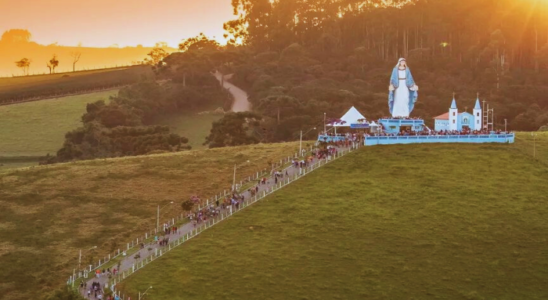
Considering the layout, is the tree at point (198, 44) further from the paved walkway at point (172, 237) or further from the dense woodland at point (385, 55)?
the paved walkway at point (172, 237)

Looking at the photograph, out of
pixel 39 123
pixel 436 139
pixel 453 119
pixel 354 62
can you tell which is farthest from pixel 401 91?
pixel 354 62

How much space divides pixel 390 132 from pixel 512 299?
3376 cm

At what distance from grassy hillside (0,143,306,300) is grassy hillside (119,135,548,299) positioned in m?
9.15

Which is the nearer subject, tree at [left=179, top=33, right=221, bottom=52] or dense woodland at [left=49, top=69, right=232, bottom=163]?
dense woodland at [left=49, top=69, right=232, bottom=163]

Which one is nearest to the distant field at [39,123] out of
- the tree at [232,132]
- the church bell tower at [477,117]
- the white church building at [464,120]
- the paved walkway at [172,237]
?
the tree at [232,132]

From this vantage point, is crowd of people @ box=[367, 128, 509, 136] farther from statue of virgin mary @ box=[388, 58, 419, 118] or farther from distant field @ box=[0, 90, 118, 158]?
distant field @ box=[0, 90, 118, 158]

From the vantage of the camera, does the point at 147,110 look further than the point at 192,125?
Yes

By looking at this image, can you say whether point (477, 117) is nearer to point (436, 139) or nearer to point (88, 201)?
point (436, 139)

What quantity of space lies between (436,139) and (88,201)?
37053 mm

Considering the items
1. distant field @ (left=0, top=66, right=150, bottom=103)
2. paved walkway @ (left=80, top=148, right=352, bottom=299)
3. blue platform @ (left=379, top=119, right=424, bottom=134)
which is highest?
distant field @ (left=0, top=66, right=150, bottom=103)

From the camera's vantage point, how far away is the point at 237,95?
164 metres

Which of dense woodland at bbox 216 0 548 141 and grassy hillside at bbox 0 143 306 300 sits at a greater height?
dense woodland at bbox 216 0 548 141

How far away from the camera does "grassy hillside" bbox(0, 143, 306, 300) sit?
225 feet

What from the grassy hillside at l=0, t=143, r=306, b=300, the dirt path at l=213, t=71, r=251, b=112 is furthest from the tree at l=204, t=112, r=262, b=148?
the dirt path at l=213, t=71, r=251, b=112
